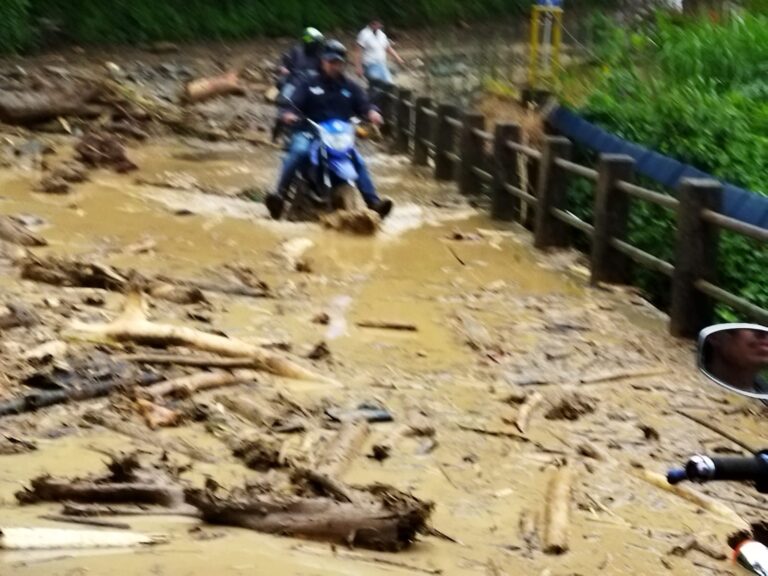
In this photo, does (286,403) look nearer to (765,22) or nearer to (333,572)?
(333,572)

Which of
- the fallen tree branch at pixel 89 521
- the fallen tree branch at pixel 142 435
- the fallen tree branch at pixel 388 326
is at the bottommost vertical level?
the fallen tree branch at pixel 388 326

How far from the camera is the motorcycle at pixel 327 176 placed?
42.9ft

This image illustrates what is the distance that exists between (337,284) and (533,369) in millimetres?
2823

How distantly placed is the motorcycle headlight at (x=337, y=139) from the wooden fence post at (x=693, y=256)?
192 inches

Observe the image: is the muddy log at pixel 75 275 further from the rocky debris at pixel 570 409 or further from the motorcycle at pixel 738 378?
the motorcycle at pixel 738 378

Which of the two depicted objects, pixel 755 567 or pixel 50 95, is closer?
pixel 755 567

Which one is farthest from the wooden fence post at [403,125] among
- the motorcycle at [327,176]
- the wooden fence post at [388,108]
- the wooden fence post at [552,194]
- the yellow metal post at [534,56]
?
the wooden fence post at [552,194]

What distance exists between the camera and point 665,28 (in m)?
21.1

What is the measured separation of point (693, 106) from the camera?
44.4 ft

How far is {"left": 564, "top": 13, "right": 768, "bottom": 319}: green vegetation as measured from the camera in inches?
422

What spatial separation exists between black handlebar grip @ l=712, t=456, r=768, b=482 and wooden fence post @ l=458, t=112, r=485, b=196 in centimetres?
1340

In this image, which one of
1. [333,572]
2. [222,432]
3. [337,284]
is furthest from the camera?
[337,284]

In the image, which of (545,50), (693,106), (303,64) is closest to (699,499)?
(693,106)

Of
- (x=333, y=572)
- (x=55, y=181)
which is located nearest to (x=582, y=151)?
(x=55, y=181)
